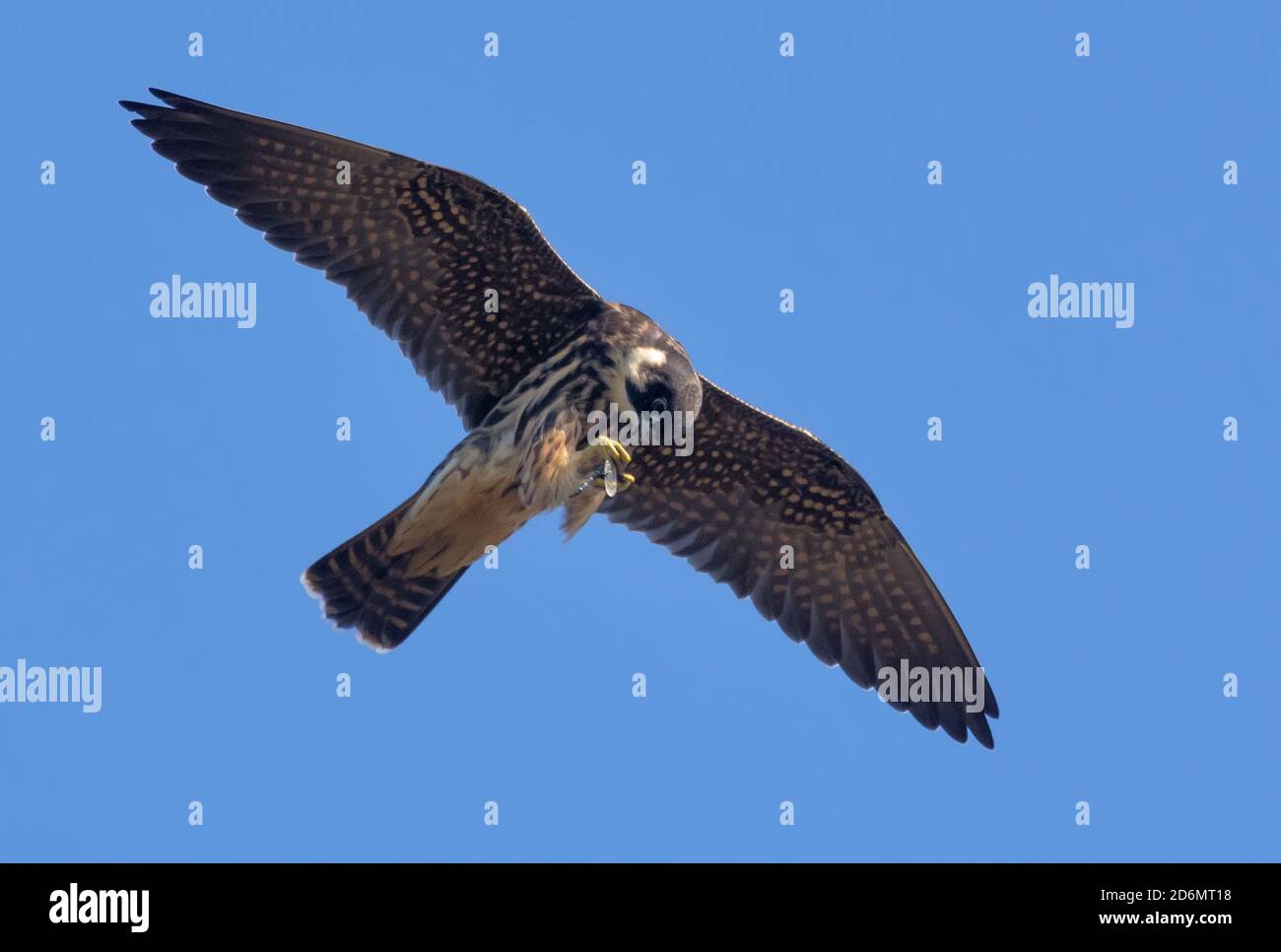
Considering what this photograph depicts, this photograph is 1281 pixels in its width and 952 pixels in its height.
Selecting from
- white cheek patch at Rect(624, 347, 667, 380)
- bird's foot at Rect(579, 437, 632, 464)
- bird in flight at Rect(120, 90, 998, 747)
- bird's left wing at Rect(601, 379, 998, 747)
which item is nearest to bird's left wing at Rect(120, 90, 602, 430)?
bird in flight at Rect(120, 90, 998, 747)

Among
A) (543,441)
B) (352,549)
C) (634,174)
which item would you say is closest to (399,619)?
(352,549)

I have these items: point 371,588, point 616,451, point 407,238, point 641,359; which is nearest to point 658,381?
point 641,359

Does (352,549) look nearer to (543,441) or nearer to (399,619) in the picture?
(399,619)

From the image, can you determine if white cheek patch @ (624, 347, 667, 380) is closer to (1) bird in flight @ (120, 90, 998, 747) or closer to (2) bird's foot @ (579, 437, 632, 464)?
(1) bird in flight @ (120, 90, 998, 747)

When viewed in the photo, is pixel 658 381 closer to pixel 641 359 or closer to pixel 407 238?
pixel 641 359

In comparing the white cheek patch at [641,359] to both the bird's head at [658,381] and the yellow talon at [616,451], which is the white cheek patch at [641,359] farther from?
the yellow talon at [616,451]
